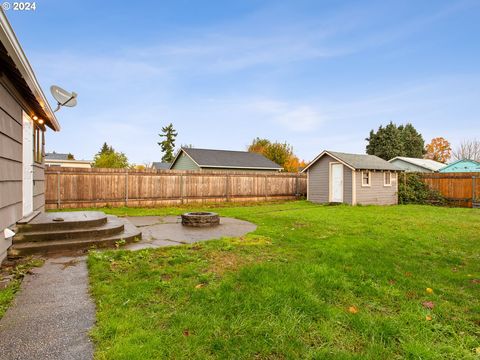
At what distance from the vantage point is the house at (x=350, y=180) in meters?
15.4

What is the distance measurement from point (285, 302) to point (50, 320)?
2218mm

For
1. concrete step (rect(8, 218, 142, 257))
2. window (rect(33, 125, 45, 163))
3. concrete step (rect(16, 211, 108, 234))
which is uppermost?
window (rect(33, 125, 45, 163))

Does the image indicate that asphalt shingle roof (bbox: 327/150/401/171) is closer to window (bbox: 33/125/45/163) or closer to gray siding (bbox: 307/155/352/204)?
gray siding (bbox: 307/155/352/204)

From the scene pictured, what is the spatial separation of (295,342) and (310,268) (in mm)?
1755

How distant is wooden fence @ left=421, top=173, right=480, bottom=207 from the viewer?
→ 49.4ft

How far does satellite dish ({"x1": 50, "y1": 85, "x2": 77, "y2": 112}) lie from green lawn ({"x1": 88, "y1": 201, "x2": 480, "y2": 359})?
209 inches

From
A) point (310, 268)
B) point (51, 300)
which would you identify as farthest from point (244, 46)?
point (51, 300)

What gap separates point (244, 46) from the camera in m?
15.0

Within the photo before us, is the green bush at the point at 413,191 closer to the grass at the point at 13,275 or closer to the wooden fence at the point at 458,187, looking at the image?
the wooden fence at the point at 458,187

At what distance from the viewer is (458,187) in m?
15.8

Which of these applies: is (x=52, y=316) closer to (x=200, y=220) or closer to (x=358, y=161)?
(x=200, y=220)

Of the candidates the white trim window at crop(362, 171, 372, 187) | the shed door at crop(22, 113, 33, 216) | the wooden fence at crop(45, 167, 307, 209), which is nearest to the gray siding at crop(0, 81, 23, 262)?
the shed door at crop(22, 113, 33, 216)

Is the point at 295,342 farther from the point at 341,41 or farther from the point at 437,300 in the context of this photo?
the point at 341,41

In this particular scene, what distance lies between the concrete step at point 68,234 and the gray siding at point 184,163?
1546 centimetres
